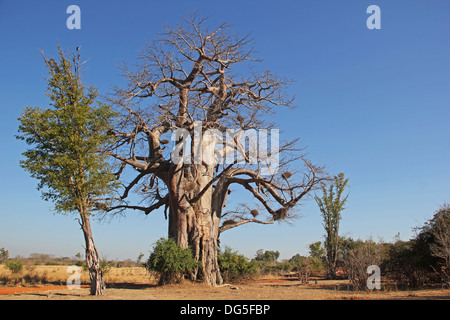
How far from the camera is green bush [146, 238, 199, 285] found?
12094mm

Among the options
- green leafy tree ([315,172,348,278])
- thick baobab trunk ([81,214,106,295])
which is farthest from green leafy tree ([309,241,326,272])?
thick baobab trunk ([81,214,106,295])

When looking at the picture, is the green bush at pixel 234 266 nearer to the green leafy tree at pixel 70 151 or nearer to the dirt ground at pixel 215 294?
the dirt ground at pixel 215 294

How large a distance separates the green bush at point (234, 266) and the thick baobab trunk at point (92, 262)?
712 centimetres

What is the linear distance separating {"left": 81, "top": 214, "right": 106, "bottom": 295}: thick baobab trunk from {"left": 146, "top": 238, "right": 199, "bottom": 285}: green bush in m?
2.92

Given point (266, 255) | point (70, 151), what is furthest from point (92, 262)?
point (266, 255)

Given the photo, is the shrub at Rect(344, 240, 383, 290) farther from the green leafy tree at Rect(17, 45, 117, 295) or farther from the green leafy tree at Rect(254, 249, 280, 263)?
the green leafy tree at Rect(254, 249, 280, 263)

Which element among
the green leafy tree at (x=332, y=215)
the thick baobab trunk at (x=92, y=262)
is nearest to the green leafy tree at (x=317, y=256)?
the green leafy tree at (x=332, y=215)

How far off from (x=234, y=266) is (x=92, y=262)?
309 inches

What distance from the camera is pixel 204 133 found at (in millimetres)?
13773

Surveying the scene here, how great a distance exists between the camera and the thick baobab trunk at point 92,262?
30.4 feet

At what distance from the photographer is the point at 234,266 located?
15.9 m

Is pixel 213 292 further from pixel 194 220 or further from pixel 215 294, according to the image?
pixel 194 220
